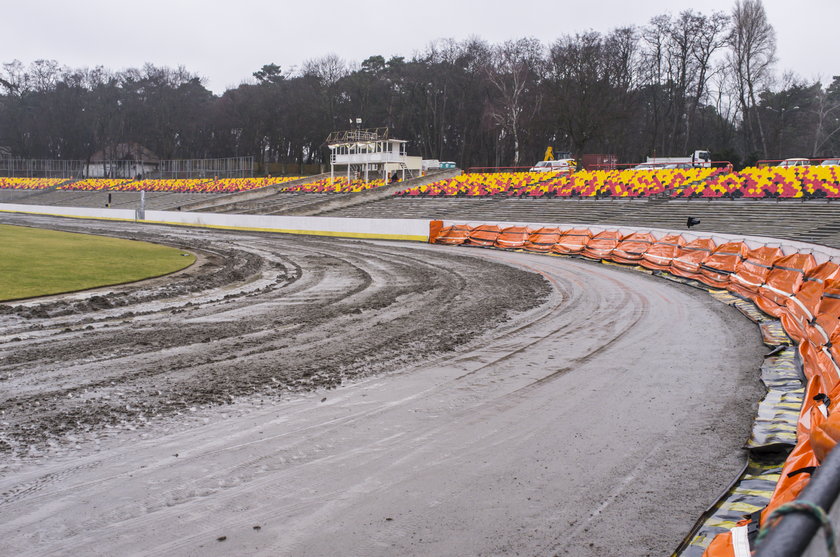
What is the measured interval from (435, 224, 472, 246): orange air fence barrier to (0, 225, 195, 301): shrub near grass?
12134mm

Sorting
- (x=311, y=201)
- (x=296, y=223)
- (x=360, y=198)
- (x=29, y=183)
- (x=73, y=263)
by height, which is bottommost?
(x=73, y=263)

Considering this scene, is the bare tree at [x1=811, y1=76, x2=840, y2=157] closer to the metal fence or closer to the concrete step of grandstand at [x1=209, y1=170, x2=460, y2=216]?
the concrete step of grandstand at [x1=209, y1=170, x2=460, y2=216]

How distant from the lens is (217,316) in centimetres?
1137

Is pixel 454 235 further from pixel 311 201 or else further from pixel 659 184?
pixel 311 201

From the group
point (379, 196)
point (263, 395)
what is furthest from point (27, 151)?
point (263, 395)

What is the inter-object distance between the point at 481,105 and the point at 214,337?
70539 millimetres

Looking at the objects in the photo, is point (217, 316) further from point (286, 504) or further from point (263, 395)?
point (286, 504)

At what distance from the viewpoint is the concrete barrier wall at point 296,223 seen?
32.6m

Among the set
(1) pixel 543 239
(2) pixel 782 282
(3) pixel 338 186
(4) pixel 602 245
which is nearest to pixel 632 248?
(4) pixel 602 245

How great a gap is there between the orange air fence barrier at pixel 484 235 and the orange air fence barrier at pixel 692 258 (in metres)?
10.7

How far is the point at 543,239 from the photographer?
1031 inches

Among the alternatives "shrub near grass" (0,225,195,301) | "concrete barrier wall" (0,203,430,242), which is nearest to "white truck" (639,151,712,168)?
"concrete barrier wall" (0,203,430,242)

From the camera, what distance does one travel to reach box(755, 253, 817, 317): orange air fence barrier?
1111 cm

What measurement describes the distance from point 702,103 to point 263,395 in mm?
73702
